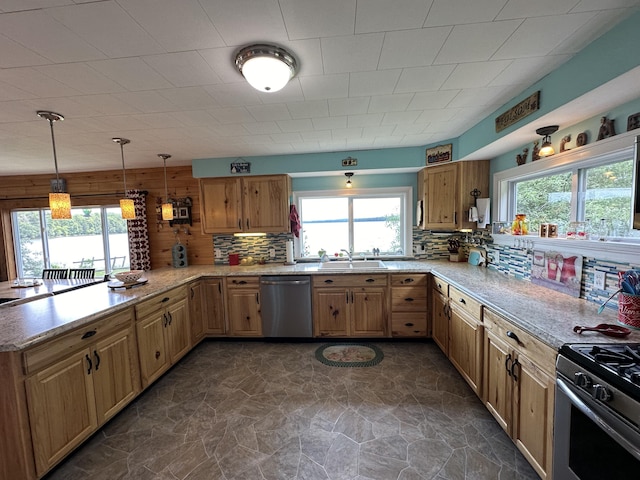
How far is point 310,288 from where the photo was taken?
10.6 ft

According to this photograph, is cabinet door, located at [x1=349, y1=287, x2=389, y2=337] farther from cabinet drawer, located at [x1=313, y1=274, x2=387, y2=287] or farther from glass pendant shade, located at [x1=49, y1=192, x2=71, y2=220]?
glass pendant shade, located at [x1=49, y1=192, x2=71, y2=220]

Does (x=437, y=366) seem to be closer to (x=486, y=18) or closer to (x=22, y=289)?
(x=486, y=18)

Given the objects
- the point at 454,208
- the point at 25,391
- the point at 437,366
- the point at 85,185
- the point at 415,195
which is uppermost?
the point at 85,185

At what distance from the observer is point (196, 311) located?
3.21 meters

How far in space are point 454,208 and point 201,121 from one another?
2.84 meters

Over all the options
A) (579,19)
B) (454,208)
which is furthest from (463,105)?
(454,208)

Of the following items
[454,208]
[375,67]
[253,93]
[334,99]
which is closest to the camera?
[375,67]

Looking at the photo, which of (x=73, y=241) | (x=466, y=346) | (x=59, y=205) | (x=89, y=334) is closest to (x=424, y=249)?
(x=466, y=346)

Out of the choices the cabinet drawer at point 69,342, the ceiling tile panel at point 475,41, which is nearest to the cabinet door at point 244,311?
the cabinet drawer at point 69,342

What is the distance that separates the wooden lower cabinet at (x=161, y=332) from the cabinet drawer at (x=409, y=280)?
7.92 feet

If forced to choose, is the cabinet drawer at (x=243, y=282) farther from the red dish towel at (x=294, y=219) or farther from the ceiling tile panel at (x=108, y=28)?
the ceiling tile panel at (x=108, y=28)

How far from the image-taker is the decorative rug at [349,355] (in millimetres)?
2758

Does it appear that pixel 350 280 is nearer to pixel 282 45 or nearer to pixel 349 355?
pixel 349 355

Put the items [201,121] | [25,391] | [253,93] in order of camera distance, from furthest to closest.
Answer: [201,121], [253,93], [25,391]
